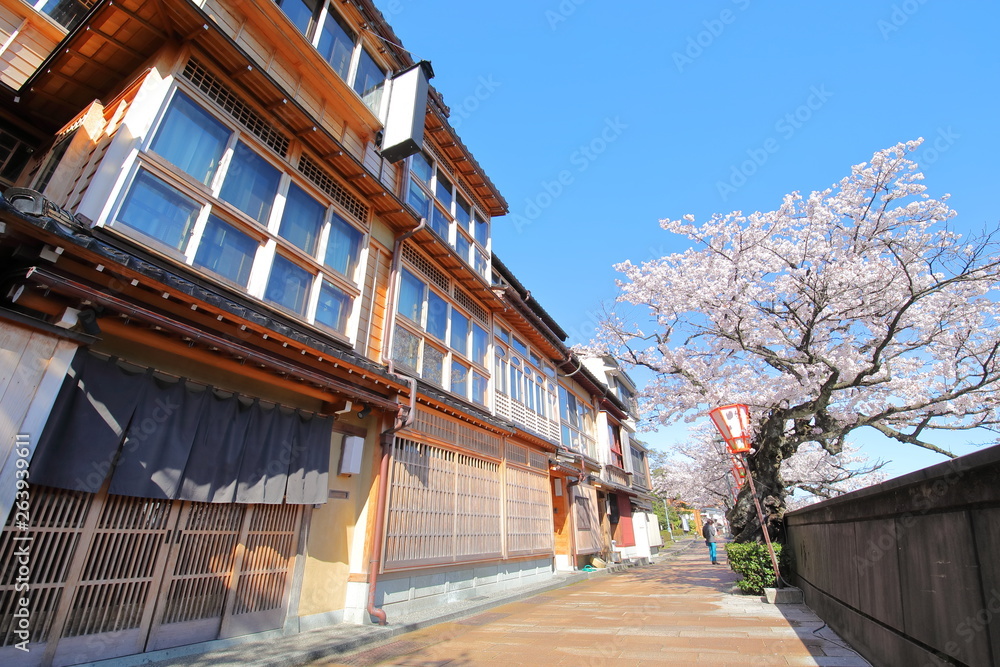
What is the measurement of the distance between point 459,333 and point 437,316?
1.03 metres

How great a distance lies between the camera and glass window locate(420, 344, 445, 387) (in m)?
10.2

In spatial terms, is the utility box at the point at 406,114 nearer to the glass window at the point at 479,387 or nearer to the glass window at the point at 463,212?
the glass window at the point at 463,212

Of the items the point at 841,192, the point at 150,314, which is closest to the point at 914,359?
the point at 841,192

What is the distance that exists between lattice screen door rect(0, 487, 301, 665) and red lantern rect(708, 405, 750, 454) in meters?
9.22

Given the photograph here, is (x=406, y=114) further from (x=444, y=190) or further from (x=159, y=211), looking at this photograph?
(x=159, y=211)

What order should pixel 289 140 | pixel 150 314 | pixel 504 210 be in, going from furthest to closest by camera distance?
pixel 504 210
pixel 289 140
pixel 150 314

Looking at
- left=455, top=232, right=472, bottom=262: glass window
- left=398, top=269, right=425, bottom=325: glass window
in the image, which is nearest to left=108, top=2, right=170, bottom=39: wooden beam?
left=398, top=269, right=425, bottom=325: glass window

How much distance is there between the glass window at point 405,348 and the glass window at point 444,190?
452cm

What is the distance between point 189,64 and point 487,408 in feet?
30.4

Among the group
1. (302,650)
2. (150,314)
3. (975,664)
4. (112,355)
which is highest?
(150,314)

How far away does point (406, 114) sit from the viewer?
9586mm

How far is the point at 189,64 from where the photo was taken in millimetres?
6371

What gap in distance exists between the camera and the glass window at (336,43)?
8688mm

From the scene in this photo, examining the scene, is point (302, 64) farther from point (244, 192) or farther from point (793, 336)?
point (793, 336)
